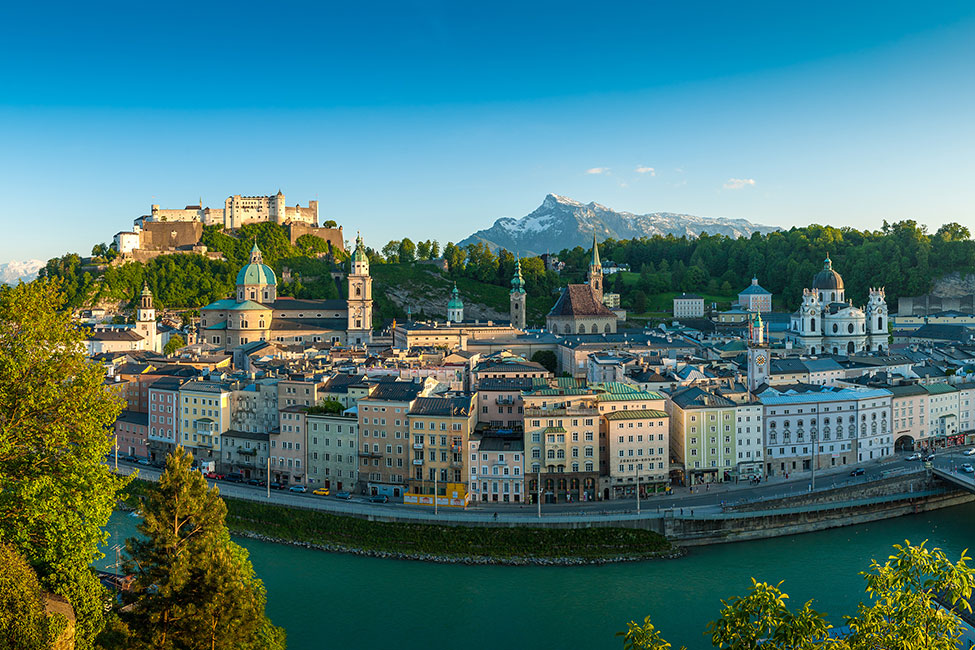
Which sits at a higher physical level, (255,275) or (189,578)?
(255,275)

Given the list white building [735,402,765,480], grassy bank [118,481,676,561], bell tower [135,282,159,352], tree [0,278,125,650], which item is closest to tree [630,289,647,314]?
bell tower [135,282,159,352]

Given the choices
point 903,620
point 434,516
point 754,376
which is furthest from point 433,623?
point 754,376

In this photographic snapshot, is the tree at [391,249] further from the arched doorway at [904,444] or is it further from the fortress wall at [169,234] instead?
the arched doorway at [904,444]

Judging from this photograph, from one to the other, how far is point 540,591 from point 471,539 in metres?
3.07

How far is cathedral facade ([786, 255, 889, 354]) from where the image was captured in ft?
146

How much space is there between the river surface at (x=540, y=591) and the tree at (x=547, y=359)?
2211 cm

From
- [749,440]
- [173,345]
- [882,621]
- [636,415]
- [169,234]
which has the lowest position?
[749,440]

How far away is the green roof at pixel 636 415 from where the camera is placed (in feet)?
84.1

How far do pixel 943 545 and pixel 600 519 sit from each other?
376 inches

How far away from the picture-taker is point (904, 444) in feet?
101

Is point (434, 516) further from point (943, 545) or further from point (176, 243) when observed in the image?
point (176, 243)

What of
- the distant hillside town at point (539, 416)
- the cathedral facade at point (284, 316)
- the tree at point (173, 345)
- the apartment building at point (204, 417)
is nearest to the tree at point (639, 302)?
the cathedral facade at point (284, 316)

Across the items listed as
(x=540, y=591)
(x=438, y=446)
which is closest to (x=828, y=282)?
(x=438, y=446)

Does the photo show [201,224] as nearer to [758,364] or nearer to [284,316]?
[284,316]
